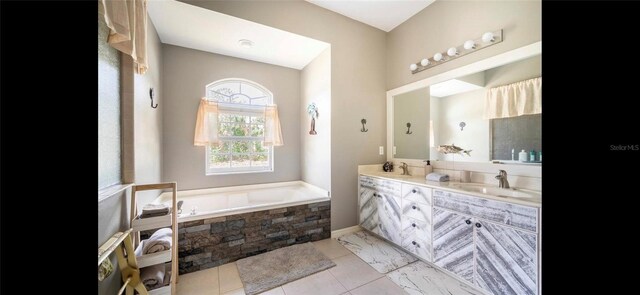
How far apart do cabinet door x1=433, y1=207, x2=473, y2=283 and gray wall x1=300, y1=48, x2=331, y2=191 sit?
1.20 m

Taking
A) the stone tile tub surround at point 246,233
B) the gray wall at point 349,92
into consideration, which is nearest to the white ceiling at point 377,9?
the gray wall at point 349,92

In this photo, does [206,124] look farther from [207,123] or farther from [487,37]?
[487,37]

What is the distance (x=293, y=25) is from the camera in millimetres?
2260

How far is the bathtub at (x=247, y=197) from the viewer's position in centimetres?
224

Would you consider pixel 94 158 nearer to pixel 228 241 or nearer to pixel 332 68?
pixel 228 241

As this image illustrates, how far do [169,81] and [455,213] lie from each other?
3.38 meters

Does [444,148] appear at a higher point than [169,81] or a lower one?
lower

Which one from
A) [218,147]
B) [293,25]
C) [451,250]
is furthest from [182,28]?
[451,250]

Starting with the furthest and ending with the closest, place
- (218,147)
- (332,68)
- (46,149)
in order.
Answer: (218,147) → (332,68) → (46,149)

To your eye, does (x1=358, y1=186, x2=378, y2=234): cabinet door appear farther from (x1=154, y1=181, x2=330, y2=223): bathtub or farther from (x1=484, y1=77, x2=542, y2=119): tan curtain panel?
(x1=484, y1=77, x2=542, y2=119): tan curtain panel

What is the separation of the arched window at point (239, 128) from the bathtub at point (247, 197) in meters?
0.28

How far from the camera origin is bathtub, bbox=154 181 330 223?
2.24m

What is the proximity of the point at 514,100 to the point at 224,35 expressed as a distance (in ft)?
9.31

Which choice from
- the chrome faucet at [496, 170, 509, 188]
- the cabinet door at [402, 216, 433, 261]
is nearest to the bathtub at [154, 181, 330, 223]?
the cabinet door at [402, 216, 433, 261]
